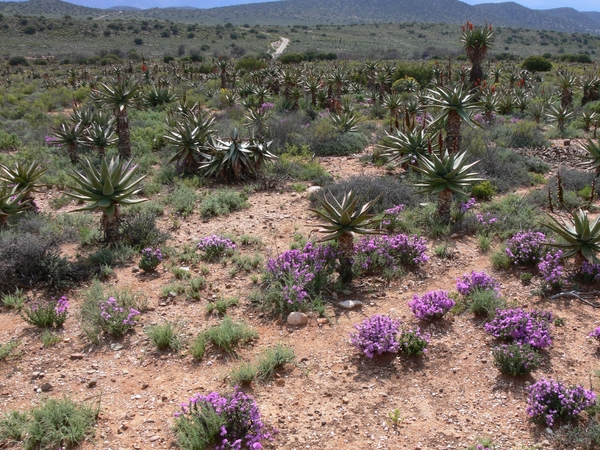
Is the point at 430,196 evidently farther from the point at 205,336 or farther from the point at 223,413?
the point at 223,413

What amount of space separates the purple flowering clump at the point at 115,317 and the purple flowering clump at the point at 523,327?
393cm

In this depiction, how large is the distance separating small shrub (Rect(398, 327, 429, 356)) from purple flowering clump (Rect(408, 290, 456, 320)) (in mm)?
421

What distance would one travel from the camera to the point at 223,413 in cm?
368

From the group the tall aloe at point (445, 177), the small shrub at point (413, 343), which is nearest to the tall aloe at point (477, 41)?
the tall aloe at point (445, 177)

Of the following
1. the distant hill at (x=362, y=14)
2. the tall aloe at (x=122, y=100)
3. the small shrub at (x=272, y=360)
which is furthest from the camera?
the distant hill at (x=362, y=14)

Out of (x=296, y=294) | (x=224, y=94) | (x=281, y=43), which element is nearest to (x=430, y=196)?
(x=296, y=294)

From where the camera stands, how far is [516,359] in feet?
14.0

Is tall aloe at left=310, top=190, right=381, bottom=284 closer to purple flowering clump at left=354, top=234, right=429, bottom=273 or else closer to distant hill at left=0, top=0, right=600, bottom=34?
purple flowering clump at left=354, top=234, right=429, bottom=273

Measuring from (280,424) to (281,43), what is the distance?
2820 inches

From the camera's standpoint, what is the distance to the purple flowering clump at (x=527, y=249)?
20.3 feet

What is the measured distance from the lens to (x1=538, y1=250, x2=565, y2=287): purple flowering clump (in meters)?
5.63

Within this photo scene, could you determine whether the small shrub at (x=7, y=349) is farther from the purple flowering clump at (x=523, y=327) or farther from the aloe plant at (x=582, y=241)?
the aloe plant at (x=582, y=241)

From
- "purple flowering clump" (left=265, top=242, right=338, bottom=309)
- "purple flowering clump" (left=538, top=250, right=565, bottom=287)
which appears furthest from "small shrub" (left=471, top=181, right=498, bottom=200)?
"purple flowering clump" (left=265, top=242, right=338, bottom=309)

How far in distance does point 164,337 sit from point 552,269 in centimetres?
475
